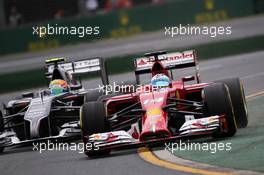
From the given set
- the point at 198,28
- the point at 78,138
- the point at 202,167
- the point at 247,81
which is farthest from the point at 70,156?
the point at 198,28

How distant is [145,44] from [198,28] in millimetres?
3719

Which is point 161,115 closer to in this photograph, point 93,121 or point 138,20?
point 93,121

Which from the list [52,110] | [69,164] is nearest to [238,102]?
[69,164]

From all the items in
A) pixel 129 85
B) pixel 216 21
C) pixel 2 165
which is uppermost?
pixel 216 21

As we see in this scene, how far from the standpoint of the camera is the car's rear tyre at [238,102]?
12.9m

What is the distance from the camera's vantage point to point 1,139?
1436cm

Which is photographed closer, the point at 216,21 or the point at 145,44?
the point at 145,44

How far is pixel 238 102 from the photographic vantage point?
43.1 feet

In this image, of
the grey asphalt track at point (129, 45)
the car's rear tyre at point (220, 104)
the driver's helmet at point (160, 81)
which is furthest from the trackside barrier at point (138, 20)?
the car's rear tyre at point (220, 104)

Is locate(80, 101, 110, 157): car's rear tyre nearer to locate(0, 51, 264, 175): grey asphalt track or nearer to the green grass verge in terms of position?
locate(0, 51, 264, 175): grey asphalt track

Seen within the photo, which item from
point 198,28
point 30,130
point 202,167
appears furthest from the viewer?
point 198,28

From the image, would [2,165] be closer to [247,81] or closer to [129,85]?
[129,85]

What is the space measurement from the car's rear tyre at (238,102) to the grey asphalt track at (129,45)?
1960cm

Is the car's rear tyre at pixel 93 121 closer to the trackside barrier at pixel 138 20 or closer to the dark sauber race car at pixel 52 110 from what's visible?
the dark sauber race car at pixel 52 110
